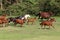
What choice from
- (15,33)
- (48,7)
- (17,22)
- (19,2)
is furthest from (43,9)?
(15,33)

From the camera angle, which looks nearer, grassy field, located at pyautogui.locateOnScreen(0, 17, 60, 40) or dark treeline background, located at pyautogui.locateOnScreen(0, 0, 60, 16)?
grassy field, located at pyautogui.locateOnScreen(0, 17, 60, 40)

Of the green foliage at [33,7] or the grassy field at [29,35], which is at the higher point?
the green foliage at [33,7]

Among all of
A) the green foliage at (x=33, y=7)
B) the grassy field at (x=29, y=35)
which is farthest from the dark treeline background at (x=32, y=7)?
the grassy field at (x=29, y=35)

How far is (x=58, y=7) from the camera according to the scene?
30.3m

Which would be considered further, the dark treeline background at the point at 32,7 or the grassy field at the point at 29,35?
the dark treeline background at the point at 32,7

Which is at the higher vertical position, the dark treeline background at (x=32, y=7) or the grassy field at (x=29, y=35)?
the dark treeline background at (x=32, y=7)

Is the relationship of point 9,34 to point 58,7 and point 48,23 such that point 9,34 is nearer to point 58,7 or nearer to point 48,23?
point 48,23

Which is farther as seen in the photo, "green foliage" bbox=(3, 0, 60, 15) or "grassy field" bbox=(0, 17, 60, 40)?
"green foliage" bbox=(3, 0, 60, 15)

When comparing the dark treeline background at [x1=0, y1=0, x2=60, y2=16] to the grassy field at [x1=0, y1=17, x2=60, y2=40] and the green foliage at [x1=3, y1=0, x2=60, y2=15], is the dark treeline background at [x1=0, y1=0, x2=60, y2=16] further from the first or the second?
the grassy field at [x1=0, y1=17, x2=60, y2=40]

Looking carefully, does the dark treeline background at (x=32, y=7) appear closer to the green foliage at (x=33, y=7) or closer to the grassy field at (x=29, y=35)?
the green foliage at (x=33, y=7)

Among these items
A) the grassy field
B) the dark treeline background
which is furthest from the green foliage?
the grassy field

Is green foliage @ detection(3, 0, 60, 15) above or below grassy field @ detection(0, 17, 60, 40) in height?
above

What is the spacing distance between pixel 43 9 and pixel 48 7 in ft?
2.36

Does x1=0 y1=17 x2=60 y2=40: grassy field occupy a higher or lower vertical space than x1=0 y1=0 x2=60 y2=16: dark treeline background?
lower
